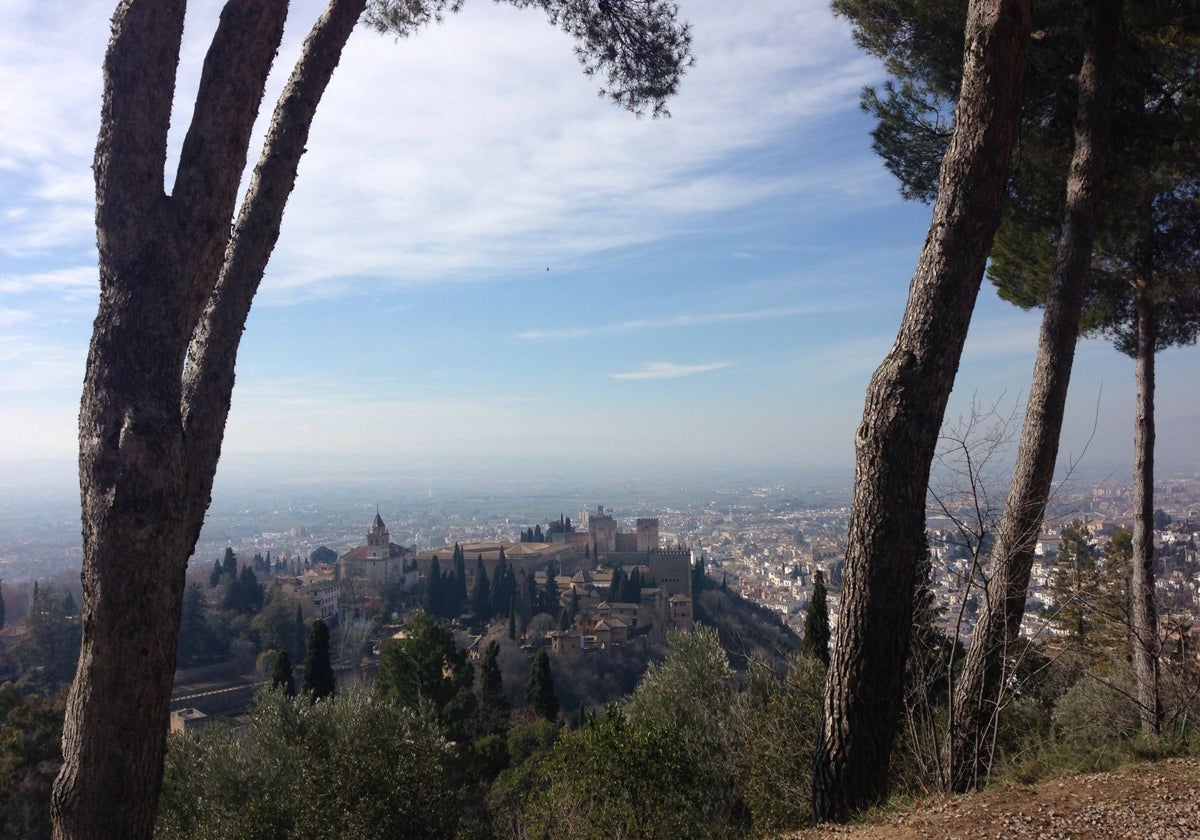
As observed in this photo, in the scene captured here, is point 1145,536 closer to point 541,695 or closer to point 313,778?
point 313,778

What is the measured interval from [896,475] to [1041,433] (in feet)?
6.13

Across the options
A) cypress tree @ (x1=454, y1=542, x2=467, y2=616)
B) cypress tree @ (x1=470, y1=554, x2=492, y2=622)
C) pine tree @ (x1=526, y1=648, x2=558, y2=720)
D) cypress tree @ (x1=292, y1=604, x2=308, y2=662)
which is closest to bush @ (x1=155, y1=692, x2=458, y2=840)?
pine tree @ (x1=526, y1=648, x2=558, y2=720)

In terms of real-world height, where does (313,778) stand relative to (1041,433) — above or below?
below

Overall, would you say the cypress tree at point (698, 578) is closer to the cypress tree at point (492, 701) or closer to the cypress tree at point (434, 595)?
the cypress tree at point (434, 595)

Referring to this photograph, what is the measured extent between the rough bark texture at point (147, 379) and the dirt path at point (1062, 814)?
2.33m

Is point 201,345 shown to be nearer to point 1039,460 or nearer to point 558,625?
point 1039,460

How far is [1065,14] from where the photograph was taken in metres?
5.05

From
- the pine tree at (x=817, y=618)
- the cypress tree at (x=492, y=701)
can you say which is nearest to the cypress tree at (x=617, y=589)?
the cypress tree at (x=492, y=701)

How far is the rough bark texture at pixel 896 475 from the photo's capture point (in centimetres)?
301

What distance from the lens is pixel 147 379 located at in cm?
265

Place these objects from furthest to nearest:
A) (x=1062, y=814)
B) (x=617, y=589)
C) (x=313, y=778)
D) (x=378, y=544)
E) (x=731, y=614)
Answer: (x=378, y=544)
(x=617, y=589)
(x=731, y=614)
(x=313, y=778)
(x=1062, y=814)

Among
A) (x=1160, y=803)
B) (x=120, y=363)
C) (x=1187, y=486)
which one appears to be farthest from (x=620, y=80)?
(x=1187, y=486)

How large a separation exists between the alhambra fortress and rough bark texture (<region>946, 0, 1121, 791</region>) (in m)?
29.3

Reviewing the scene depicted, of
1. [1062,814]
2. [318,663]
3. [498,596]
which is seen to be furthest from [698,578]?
[1062,814]
